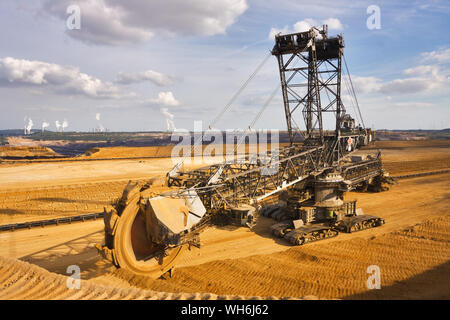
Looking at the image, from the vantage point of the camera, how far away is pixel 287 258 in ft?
49.5

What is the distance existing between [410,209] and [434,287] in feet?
49.2

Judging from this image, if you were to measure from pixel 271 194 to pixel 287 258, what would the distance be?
4378 millimetres

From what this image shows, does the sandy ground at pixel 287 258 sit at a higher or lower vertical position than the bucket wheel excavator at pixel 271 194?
lower

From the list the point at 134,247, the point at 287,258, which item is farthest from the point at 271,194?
the point at 134,247

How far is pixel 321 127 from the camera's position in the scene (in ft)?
66.0

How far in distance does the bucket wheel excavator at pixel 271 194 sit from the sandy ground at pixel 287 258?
1.13m

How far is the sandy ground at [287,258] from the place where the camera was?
1177 cm

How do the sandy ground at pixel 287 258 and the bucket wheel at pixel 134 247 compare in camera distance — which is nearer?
the bucket wheel at pixel 134 247

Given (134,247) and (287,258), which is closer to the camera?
(134,247)

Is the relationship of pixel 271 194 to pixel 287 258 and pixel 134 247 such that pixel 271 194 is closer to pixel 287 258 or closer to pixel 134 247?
pixel 287 258

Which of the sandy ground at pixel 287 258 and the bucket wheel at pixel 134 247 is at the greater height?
the bucket wheel at pixel 134 247

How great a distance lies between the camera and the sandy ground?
11.8 metres

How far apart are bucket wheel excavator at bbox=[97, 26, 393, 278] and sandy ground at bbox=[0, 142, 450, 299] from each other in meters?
1.13
